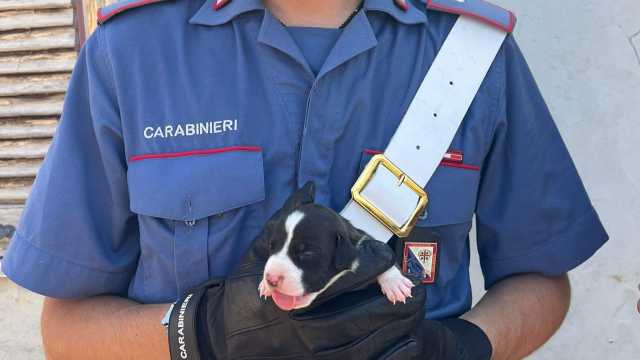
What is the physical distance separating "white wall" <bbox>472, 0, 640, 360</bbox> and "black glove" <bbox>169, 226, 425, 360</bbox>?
1070 mm

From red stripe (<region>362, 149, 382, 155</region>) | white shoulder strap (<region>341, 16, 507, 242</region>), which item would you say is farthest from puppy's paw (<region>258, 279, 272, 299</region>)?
red stripe (<region>362, 149, 382, 155</region>)

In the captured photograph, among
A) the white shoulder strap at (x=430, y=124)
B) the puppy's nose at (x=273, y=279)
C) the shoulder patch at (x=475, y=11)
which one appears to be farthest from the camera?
the shoulder patch at (x=475, y=11)

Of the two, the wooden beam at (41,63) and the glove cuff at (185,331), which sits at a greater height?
the wooden beam at (41,63)

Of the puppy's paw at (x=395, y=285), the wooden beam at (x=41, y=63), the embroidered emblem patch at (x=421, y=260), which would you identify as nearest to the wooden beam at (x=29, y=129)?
the wooden beam at (x=41, y=63)

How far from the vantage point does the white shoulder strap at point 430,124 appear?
154cm

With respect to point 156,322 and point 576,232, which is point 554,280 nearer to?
point 576,232

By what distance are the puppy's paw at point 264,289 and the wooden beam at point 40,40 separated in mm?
1961

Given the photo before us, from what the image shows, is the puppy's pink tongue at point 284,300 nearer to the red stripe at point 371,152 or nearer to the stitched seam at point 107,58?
the red stripe at point 371,152

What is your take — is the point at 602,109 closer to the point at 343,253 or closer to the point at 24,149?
the point at 343,253

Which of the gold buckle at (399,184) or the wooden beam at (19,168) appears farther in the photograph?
the wooden beam at (19,168)

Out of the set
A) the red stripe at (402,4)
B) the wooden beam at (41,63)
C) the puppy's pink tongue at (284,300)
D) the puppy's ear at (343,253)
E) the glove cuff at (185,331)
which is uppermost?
the red stripe at (402,4)

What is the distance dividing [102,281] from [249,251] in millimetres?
355

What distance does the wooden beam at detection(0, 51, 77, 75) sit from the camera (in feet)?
9.78

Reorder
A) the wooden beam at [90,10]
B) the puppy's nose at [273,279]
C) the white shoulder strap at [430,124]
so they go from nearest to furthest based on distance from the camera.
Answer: the puppy's nose at [273,279] < the white shoulder strap at [430,124] < the wooden beam at [90,10]
